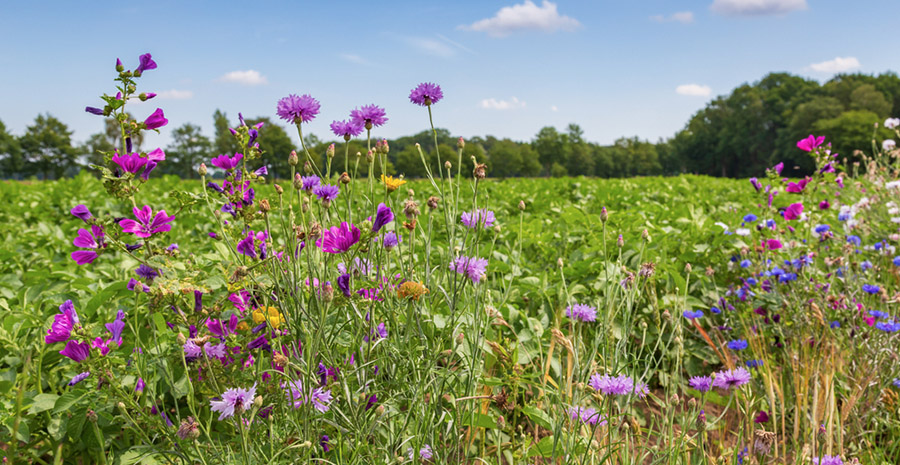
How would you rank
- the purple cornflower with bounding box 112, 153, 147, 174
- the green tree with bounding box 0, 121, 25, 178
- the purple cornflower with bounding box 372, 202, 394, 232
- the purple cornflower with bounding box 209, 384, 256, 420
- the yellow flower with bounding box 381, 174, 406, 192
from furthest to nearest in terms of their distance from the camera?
the green tree with bounding box 0, 121, 25, 178
the yellow flower with bounding box 381, 174, 406, 192
the purple cornflower with bounding box 112, 153, 147, 174
the purple cornflower with bounding box 372, 202, 394, 232
the purple cornflower with bounding box 209, 384, 256, 420

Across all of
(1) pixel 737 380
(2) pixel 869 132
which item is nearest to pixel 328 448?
(1) pixel 737 380

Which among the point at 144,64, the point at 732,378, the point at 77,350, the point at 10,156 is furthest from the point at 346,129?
the point at 10,156

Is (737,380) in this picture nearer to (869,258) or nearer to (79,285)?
(79,285)

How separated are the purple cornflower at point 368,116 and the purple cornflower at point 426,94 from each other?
0.37 ft

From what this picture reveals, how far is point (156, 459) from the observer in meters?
1.43

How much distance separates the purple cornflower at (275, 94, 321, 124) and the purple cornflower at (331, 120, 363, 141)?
0.34ft

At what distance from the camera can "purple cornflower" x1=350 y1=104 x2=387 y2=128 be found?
1.47 metres

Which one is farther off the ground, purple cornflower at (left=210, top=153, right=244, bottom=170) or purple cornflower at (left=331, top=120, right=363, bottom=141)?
purple cornflower at (left=331, top=120, right=363, bottom=141)

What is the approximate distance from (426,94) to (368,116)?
0.18 meters

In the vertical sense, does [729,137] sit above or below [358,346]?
above

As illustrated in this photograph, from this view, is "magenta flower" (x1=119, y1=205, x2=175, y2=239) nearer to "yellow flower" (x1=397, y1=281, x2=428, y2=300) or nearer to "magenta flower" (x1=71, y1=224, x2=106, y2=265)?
"magenta flower" (x1=71, y1=224, x2=106, y2=265)

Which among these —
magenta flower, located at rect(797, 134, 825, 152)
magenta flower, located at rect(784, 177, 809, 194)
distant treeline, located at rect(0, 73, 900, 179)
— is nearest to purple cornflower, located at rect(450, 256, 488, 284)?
magenta flower, located at rect(784, 177, 809, 194)

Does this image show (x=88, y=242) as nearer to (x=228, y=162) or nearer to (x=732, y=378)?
(x=228, y=162)

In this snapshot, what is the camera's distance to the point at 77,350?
1.22m
